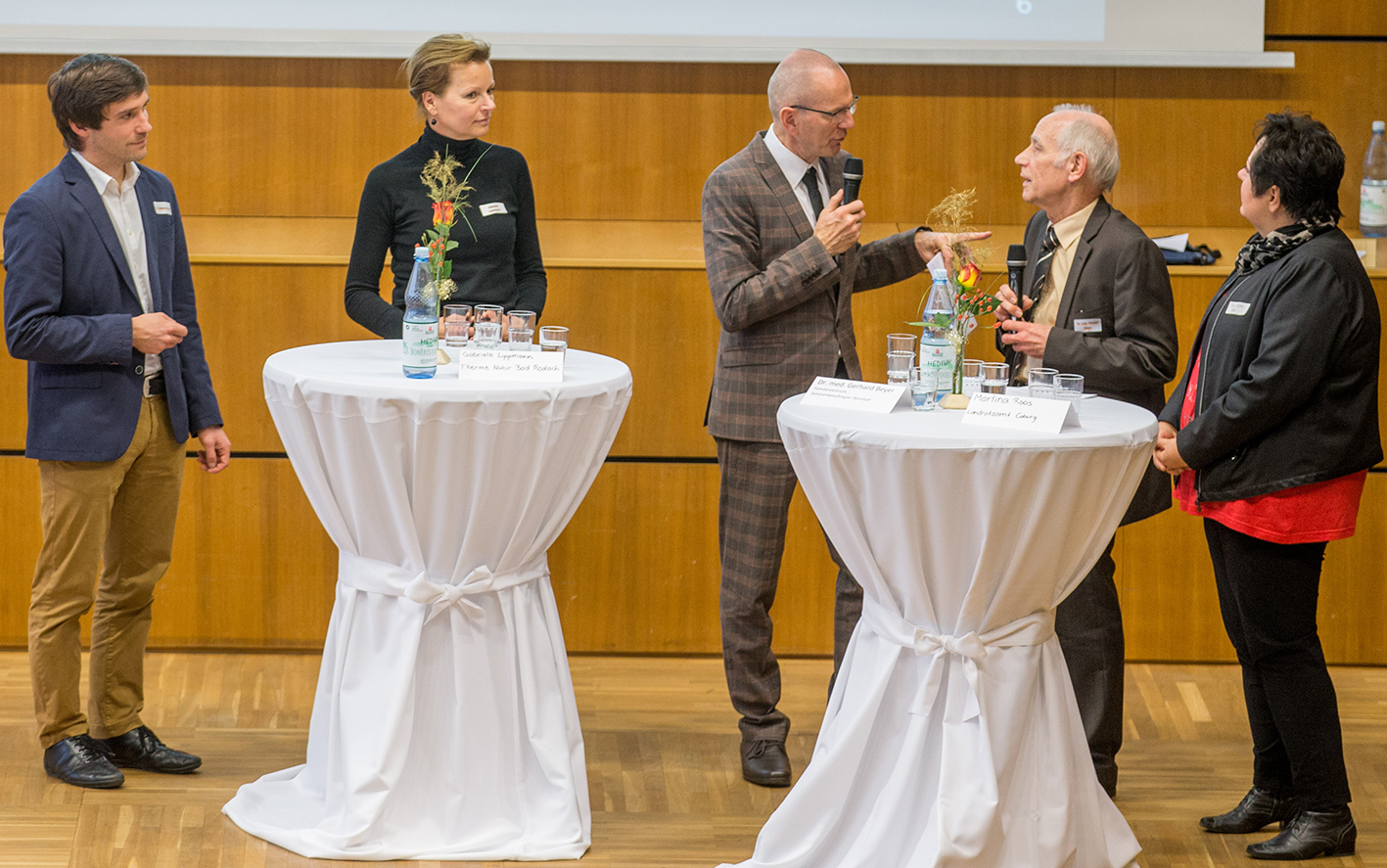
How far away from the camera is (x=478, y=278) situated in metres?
3.59

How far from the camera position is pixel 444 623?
2.97 meters

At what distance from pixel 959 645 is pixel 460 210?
5.48 feet

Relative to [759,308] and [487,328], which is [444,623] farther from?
[759,308]

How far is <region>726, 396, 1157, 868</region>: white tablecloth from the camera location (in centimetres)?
255

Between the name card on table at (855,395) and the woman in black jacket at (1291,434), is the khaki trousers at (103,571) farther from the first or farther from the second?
the woman in black jacket at (1291,434)

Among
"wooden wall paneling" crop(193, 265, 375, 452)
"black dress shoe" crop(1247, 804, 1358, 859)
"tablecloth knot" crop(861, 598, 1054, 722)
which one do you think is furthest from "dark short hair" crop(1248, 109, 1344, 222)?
"wooden wall paneling" crop(193, 265, 375, 452)

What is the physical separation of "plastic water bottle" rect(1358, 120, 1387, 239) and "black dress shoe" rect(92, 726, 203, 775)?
370 centimetres

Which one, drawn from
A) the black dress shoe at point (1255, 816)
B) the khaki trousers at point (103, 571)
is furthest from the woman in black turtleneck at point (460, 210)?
the black dress shoe at point (1255, 816)

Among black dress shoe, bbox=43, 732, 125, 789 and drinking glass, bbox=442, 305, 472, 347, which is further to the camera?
black dress shoe, bbox=43, 732, 125, 789

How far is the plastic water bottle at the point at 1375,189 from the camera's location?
14.6ft

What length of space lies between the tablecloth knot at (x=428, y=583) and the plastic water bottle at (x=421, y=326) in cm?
40

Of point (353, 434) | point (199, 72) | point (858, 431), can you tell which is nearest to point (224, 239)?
point (199, 72)

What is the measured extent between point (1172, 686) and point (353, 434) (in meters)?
2.56

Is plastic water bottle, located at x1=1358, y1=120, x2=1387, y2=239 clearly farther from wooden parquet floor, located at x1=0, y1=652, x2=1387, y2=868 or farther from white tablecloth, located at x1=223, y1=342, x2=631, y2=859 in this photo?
white tablecloth, located at x1=223, y1=342, x2=631, y2=859
